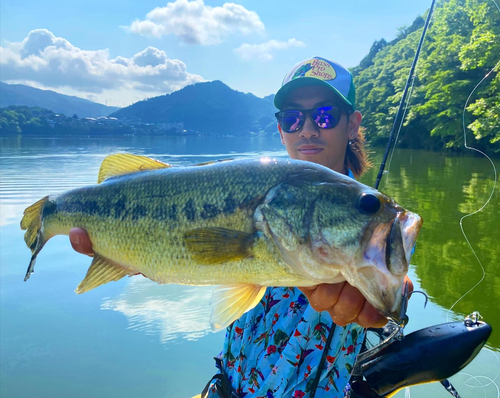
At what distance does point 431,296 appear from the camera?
5781 mm

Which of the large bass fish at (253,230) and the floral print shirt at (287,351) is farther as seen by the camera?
the floral print shirt at (287,351)

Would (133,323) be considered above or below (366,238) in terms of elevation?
below

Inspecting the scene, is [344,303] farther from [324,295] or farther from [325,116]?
[325,116]

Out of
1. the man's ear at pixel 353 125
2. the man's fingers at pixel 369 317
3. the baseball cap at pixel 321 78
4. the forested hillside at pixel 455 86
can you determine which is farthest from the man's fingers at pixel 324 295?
the forested hillside at pixel 455 86

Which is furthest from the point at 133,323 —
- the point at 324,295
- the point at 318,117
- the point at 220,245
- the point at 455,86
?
the point at 455,86

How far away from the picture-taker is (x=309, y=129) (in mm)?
3168

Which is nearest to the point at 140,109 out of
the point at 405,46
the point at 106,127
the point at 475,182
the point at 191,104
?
the point at 191,104

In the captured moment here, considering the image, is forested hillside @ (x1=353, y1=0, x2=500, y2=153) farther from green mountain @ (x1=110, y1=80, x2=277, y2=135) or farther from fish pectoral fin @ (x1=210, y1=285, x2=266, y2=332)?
green mountain @ (x1=110, y1=80, x2=277, y2=135)

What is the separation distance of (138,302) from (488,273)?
229 inches

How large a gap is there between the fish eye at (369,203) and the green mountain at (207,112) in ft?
492

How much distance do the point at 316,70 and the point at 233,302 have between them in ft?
6.97

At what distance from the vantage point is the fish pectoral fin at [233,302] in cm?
183

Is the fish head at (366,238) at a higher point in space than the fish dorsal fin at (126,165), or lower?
lower

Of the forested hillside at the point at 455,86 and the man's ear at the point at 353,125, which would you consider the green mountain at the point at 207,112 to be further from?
the man's ear at the point at 353,125
